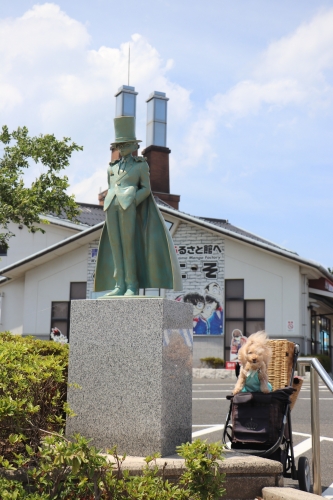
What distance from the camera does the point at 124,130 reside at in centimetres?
634

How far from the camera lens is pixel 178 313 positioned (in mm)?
5801

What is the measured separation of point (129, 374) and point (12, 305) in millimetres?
29863

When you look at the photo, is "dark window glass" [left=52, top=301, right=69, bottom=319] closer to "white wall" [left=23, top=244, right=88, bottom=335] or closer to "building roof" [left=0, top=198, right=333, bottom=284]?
"white wall" [left=23, top=244, right=88, bottom=335]

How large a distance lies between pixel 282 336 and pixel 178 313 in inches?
922

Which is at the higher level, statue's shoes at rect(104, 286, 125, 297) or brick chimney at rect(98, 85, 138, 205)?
brick chimney at rect(98, 85, 138, 205)

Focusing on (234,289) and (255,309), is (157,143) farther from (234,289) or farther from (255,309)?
(255,309)


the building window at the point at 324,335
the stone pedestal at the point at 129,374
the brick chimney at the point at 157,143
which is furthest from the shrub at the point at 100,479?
the brick chimney at the point at 157,143

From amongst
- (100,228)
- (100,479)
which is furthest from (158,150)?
(100,479)

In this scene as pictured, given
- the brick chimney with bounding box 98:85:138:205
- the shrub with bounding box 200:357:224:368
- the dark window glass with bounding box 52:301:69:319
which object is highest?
the brick chimney with bounding box 98:85:138:205

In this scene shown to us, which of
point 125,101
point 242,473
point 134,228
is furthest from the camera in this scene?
point 125,101

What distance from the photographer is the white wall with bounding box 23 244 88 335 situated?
32.6m

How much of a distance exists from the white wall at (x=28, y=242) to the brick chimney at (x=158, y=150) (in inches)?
243

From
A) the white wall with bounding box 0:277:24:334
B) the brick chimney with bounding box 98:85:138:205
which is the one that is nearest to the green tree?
the white wall with bounding box 0:277:24:334

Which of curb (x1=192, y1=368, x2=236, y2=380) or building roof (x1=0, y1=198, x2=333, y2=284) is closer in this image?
curb (x1=192, y1=368, x2=236, y2=380)
